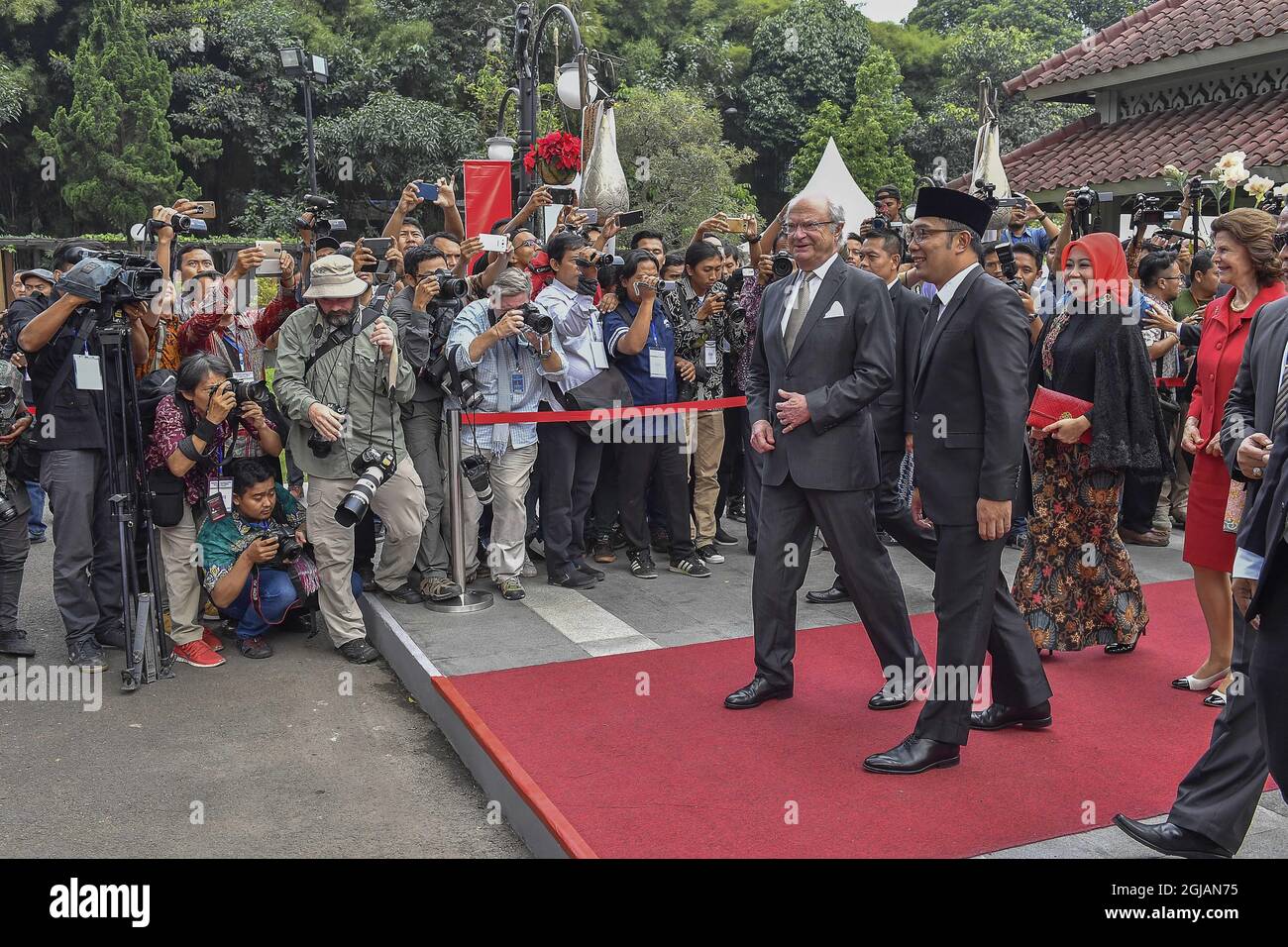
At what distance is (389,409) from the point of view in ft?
19.8

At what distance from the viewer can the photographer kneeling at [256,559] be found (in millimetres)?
5848

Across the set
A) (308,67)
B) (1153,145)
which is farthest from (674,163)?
(308,67)

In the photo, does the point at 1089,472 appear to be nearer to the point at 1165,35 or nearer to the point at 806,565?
the point at 806,565

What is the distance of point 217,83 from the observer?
103 ft

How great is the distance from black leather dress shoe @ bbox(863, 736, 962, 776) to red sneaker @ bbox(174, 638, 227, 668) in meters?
3.34

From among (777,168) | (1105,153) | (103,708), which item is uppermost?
(777,168)

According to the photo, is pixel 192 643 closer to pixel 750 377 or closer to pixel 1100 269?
pixel 750 377

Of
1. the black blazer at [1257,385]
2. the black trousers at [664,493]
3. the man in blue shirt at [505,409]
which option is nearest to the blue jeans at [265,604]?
the man in blue shirt at [505,409]

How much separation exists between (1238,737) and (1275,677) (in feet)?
2.62

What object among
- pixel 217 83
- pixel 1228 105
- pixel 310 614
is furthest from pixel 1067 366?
pixel 217 83

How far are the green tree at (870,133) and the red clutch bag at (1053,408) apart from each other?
33.2 meters

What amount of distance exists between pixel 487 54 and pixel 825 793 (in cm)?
3297

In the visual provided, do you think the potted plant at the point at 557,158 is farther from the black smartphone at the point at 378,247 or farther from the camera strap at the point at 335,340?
the camera strap at the point at 335,340

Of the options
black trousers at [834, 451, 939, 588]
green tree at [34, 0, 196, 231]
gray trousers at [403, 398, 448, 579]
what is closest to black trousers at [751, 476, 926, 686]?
black trousers at [834, 451, 939, 588]
